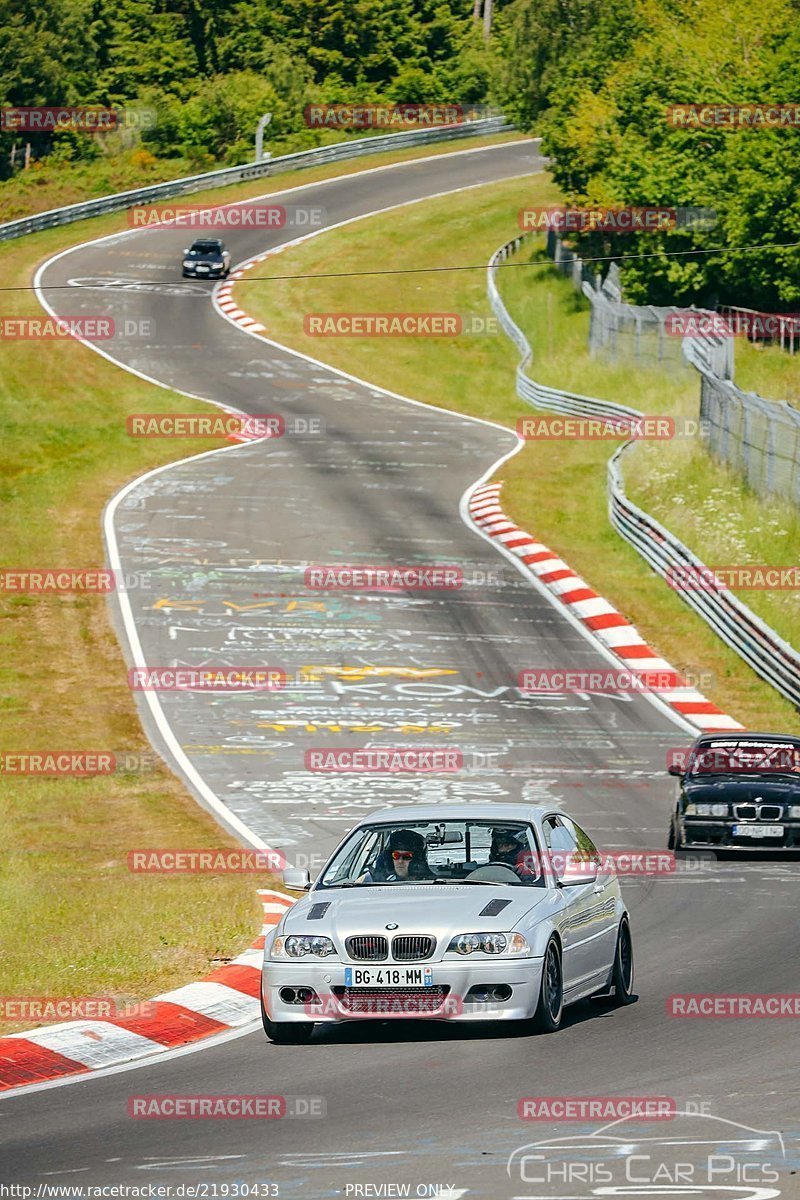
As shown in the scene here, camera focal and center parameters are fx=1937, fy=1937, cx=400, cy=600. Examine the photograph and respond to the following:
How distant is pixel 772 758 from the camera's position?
22.3 m

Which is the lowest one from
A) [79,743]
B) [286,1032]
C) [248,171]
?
[79,743]

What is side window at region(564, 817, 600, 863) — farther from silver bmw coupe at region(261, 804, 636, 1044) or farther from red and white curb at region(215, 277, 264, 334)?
red and white curb at region(215, 277, 264, 334)

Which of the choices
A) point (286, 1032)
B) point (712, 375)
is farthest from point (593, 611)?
point (286, 1032)

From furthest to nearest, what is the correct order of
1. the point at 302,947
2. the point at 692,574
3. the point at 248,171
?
the point at 248,171 < the point at 692,574 < the point at 302,947

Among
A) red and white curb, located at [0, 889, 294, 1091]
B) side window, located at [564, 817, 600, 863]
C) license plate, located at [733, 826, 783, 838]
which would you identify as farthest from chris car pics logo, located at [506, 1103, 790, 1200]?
license plate, located at [733, 826, 783, 838]

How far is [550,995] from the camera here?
453 inches

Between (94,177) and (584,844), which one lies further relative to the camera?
(94,177)

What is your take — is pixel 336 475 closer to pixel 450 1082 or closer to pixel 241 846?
pixel 241 846

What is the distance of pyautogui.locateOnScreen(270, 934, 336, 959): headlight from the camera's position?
11.3 metres

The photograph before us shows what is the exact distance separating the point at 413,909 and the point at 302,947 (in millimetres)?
690

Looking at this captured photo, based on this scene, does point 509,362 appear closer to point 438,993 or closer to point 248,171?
point 248,171

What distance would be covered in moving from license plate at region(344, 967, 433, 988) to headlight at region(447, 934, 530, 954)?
206 millimetres

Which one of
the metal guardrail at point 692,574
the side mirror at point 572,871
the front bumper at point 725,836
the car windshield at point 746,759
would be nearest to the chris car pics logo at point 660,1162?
the side mirror at point 572,871

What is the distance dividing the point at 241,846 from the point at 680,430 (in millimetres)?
26903
